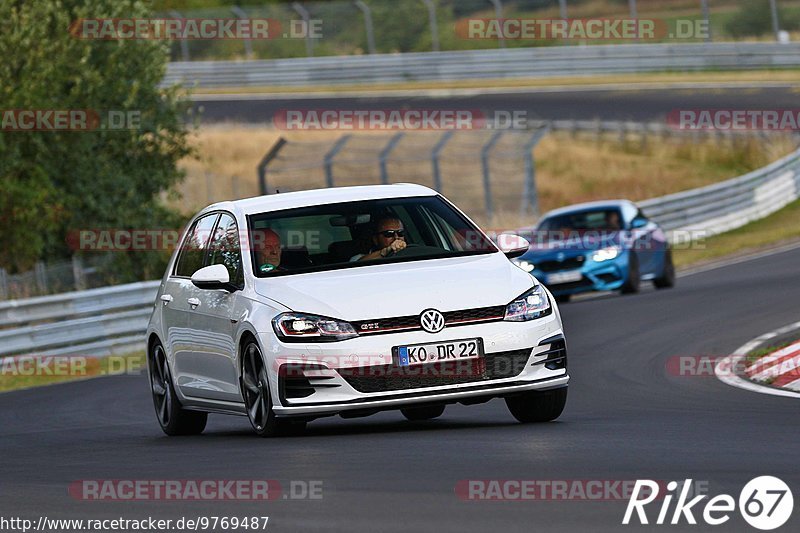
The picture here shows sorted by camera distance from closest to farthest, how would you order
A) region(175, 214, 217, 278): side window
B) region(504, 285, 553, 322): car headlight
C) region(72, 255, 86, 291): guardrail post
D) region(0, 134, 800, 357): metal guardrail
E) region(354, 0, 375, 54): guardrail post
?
region(504, 285, 553, 322): car headlight < region(175, 214, 217, 278): side window < region(0, 134, 800, 357): metal guardrail < region(72, 255, 86, 291): guardrail post < region(354, 0, 375, 54): guardrail post

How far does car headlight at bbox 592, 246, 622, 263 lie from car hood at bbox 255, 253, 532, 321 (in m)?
12.9

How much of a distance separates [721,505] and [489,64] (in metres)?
47.9

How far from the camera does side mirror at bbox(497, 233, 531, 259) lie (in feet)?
35.3

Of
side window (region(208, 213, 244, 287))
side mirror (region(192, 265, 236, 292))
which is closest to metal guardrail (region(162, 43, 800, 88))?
side window (region(208, 213, 244, 287))

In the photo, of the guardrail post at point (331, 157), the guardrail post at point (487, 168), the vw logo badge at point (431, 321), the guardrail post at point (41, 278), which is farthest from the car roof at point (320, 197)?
the guardrail post at point (487, 168)

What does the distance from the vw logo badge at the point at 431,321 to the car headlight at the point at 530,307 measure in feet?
1.46

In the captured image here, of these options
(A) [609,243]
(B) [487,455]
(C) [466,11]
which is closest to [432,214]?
(B) [487,455]

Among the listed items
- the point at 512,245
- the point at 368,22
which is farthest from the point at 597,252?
the point at 368,22

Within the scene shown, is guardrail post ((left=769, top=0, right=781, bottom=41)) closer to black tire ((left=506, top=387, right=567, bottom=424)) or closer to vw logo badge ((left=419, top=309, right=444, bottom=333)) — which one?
black tire ((left=506, top=387, right=567, bottom=424))

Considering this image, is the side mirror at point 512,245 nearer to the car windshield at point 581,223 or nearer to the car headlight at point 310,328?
the car headlight at point 310,328

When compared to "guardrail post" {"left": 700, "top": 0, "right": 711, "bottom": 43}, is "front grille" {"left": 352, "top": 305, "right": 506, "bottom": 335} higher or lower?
lower

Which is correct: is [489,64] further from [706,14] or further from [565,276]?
[565,276]

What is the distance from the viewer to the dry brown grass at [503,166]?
3497 cm

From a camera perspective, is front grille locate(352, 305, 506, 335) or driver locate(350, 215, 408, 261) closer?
front grille locate(352, 305, 506, 335)
